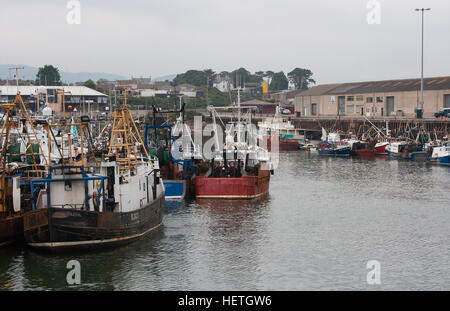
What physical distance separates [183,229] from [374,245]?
32.2 feet

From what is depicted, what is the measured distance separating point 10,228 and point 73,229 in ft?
11.1

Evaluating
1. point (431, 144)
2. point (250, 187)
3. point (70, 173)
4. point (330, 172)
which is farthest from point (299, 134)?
point (70, 173)

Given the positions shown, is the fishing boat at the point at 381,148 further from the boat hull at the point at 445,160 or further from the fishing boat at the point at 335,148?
the boat hull at the point at 445,160

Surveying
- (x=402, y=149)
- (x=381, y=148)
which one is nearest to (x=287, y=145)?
(x=381, y=148)

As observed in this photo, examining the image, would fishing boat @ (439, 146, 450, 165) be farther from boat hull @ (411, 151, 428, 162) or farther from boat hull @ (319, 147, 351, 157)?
boat hull @ (319, 147, 351, 157)

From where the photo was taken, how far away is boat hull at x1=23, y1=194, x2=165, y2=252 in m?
24.6

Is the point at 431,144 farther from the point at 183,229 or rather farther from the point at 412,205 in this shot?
the point at 183,229

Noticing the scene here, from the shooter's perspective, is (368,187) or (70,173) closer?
(70,173)

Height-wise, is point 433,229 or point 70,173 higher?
point 70,173

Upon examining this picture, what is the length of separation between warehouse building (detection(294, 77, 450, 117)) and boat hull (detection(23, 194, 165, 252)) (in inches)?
2783

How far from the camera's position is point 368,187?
4747 centimetres

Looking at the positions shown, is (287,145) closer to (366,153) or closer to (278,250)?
(366,153)
